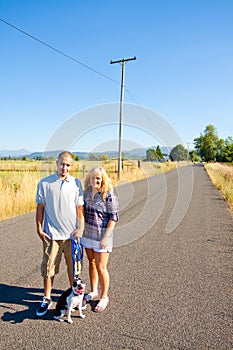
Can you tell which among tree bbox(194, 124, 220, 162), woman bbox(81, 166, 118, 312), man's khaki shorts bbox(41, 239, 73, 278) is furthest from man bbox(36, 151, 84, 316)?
tree bbox(194, 124, 220, 162)

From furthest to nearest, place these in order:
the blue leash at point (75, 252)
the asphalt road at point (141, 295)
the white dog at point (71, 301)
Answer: the blue leash at point (75, 252) → the white dog at point (71, 301) → the asphalt road at point (141, 295)

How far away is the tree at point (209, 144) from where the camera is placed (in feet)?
366

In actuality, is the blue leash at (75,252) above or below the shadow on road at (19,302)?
above

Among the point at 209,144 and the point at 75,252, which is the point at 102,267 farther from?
the point at 209,144

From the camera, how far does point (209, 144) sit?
111 m

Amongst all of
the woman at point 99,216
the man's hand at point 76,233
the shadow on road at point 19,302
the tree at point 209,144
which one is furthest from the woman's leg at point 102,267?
the tree at point 209,144

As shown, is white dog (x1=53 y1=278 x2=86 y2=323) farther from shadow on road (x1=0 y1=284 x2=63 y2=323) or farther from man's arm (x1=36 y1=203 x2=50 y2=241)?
man's arm (x1=36 y1=203 x2=50 y2=241)

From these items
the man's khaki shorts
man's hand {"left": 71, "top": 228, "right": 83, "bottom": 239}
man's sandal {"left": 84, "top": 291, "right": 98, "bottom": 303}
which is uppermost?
man's hand {"left": 71, "top": 228, "right": 83, "bottom": 239}

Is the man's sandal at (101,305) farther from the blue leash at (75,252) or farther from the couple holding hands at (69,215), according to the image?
the blue leash at (75,252)

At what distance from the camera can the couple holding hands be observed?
3039 millimetres

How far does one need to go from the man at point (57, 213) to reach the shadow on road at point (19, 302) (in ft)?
0.39

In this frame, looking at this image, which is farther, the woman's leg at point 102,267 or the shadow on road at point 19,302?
the woman's leg at point 102,267

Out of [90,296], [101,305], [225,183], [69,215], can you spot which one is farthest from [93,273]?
[225,183]

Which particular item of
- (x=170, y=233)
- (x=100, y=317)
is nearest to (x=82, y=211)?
(x=100, y=317)
